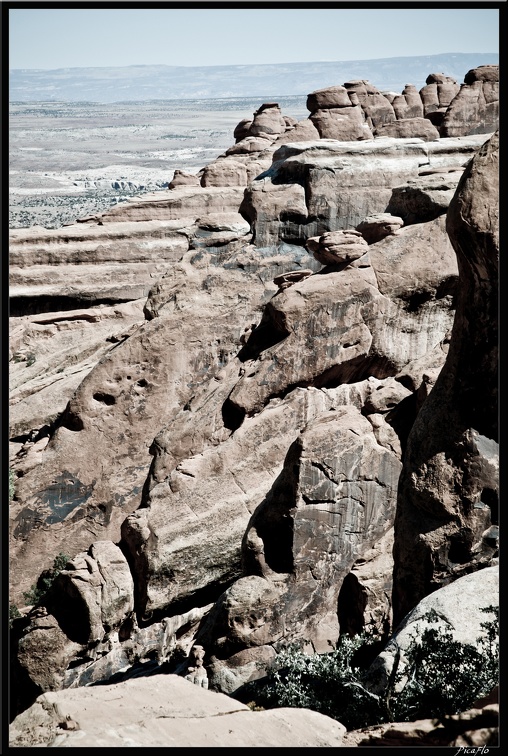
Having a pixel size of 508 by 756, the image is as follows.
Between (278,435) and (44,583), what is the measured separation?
7.00m

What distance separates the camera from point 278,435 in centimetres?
2145

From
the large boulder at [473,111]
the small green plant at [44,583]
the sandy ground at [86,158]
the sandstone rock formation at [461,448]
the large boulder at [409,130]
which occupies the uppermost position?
the sandy ground at [86,158]

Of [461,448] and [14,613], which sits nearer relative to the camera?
[461,448]

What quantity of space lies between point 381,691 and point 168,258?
27.6 meters

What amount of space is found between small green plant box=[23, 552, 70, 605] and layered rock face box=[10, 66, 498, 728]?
61 centimetres

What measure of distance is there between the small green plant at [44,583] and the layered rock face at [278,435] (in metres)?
0.61

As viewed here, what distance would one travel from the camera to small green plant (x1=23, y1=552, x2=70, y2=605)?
22.5 metres

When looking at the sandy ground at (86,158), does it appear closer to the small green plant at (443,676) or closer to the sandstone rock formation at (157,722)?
the sandstone rock formation at (157,722)

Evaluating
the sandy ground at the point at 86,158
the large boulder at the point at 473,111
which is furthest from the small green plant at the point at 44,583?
the sandy ground at the point at 86,158

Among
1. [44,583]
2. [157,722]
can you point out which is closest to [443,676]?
[157,722]

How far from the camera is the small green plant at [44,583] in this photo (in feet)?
74.0

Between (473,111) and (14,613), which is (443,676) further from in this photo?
(473,111)

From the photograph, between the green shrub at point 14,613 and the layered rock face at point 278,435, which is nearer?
the layered rock face at point 278,435

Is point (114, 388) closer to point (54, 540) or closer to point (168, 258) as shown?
point (54, 540)
